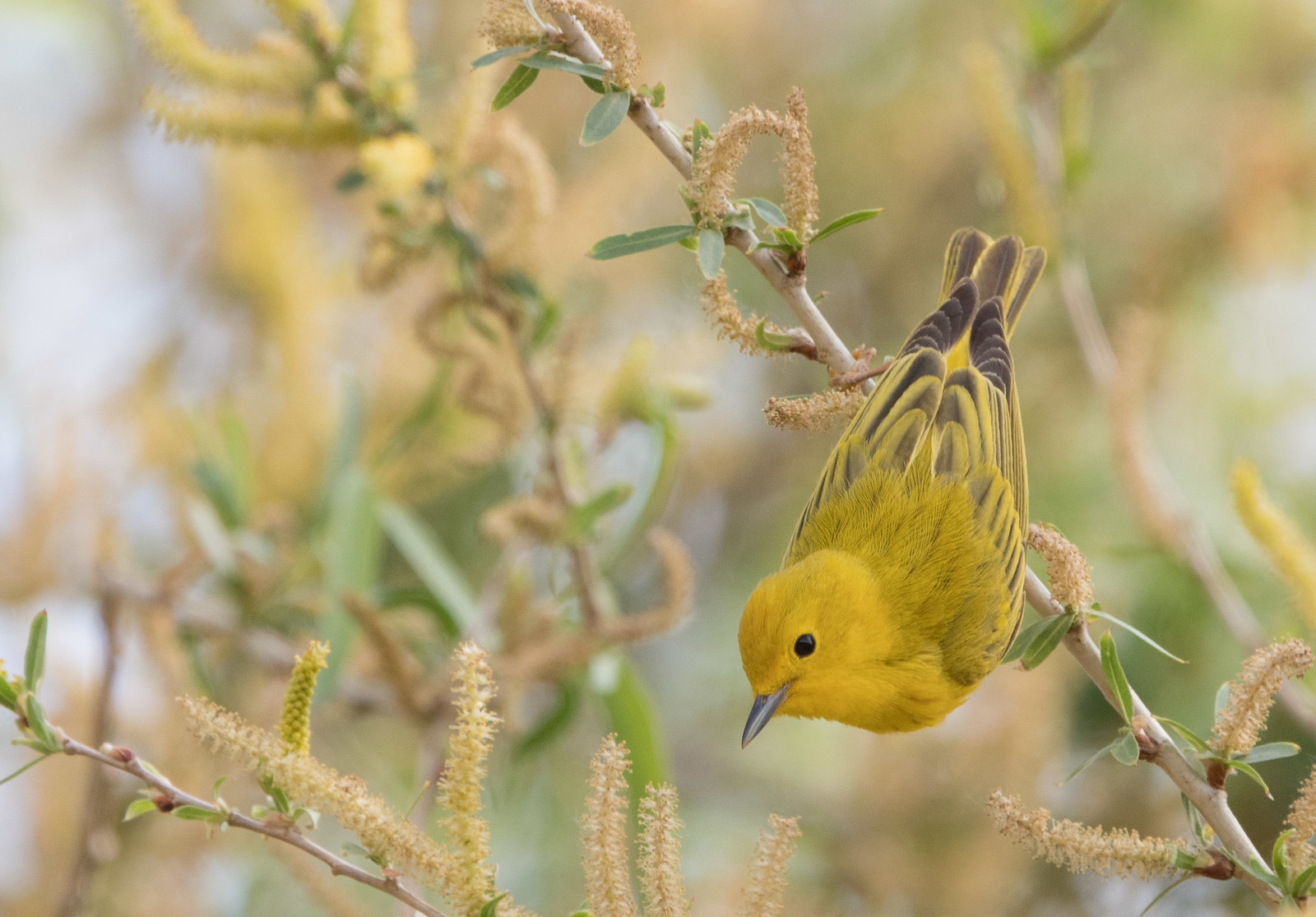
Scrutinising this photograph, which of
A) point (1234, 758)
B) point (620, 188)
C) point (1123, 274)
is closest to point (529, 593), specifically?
point (620, 188)

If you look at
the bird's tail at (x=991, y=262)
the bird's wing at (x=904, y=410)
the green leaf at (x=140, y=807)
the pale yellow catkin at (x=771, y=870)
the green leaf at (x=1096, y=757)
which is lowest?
the pale yellow catkin at (x=771, y=870)

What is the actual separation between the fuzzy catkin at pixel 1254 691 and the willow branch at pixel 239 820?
30.0 inches

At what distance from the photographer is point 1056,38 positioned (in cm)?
209

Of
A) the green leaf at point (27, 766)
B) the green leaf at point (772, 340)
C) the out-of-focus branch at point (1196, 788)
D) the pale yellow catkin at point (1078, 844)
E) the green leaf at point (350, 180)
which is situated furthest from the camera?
the green leaf at point (350, 180)

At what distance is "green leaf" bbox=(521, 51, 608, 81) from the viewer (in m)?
1.15

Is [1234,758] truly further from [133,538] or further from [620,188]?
[133,538]

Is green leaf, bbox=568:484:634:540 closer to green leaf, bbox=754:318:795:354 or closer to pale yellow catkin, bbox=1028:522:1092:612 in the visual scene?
green leaf, bbox=754:318:795:354

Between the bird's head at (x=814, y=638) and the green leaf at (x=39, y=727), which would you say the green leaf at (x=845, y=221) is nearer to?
the bird's head at (x=814, y=638)

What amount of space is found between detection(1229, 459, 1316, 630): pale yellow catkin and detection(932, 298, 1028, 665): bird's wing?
56cm

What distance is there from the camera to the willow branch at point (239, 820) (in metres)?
0.91

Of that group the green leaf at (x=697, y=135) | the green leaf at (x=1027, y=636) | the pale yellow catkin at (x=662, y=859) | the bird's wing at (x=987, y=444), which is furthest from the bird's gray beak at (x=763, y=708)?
the green leaf at (x=697, y=135)

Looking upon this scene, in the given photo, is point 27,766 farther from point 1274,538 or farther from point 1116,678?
point 1274,538

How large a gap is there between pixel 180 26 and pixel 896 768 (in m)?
1.94

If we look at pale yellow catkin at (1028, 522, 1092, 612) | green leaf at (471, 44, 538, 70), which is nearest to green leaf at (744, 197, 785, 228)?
green leaf at (471, 44, 538, 70)
